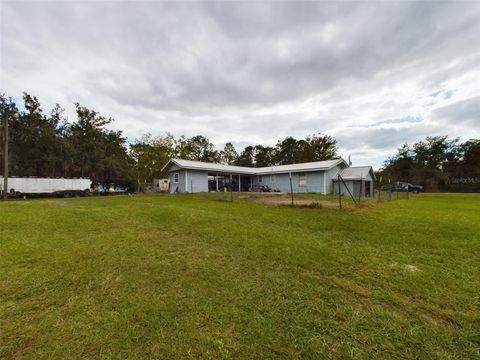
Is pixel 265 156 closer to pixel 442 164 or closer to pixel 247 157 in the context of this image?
pixel 247 157

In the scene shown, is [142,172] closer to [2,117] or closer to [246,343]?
[2,117]

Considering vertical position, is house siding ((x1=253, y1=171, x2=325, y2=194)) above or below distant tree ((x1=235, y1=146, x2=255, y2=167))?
below

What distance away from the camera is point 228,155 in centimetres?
5406

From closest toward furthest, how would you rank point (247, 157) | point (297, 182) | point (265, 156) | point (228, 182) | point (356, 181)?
point (356, 181)
point (297, 182)
point (228, 182)
point (265, 156)
point (247, 157)

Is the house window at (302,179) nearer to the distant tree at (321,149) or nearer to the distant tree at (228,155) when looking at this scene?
the distant tree at (321,149)

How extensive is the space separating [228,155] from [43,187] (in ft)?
124

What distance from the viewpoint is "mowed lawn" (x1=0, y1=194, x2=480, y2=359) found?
1.87m

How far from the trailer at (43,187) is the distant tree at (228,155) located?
108ft

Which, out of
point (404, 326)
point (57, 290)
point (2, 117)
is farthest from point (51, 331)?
point (2, 117)

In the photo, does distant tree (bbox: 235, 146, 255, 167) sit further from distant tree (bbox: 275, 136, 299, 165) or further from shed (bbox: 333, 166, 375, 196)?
shed (bbox: 333, 166, 375, 196)

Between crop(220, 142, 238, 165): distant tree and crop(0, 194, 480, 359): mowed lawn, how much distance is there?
48.1 m

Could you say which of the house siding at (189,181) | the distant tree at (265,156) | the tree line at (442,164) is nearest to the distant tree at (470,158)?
the tree line at (442,164)

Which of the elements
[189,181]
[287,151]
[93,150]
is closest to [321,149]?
[287,151]

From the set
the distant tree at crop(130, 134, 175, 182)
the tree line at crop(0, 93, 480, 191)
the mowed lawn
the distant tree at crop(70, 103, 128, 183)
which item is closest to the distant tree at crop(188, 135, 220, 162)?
the tree line at crop(0, 93, 480, 191)
